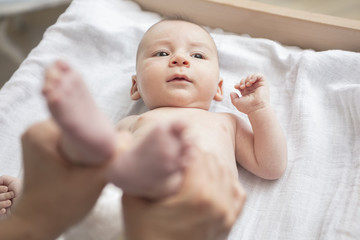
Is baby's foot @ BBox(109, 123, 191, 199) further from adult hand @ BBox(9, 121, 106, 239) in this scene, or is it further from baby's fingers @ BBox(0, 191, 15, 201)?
baby's fingers @ BBox(0, 191, 15, 201)

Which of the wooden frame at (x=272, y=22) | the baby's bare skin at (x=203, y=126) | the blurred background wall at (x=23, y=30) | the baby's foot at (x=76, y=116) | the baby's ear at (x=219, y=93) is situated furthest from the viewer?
the blurred background wall at (x=23, y=30)

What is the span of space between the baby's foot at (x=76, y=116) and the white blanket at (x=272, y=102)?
24cm

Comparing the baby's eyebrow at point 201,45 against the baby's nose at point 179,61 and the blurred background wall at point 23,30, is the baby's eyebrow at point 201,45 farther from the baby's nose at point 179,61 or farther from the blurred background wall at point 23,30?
the blurred background wall at point 23,30

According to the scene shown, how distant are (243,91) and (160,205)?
1.82ft

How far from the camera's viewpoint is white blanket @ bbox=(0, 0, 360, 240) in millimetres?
869

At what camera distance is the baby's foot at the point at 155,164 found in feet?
1.57

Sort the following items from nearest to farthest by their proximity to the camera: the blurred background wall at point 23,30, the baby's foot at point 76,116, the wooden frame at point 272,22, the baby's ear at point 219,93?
the baby's foot at point 76,116, the baby's ear at point 219,93, the wooden frame at point 272,22, the blurred background wall at point 23,30

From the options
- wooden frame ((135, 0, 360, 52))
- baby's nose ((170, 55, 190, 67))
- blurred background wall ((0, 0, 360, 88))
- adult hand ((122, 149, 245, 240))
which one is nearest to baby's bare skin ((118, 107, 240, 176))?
baby's nose ((170, 55, 190, 67))

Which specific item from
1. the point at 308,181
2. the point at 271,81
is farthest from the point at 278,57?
the point at 308,181

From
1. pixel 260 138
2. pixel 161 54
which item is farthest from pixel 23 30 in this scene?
pixel 260 138

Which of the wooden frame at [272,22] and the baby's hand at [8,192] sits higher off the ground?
the wooden frame at [272,22]

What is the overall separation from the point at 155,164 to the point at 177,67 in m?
0.49

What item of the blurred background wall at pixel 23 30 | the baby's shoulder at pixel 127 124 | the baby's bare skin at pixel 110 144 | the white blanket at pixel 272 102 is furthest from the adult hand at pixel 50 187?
the blurred background wall at pixel 23 30

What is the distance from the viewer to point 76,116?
0.48 m
